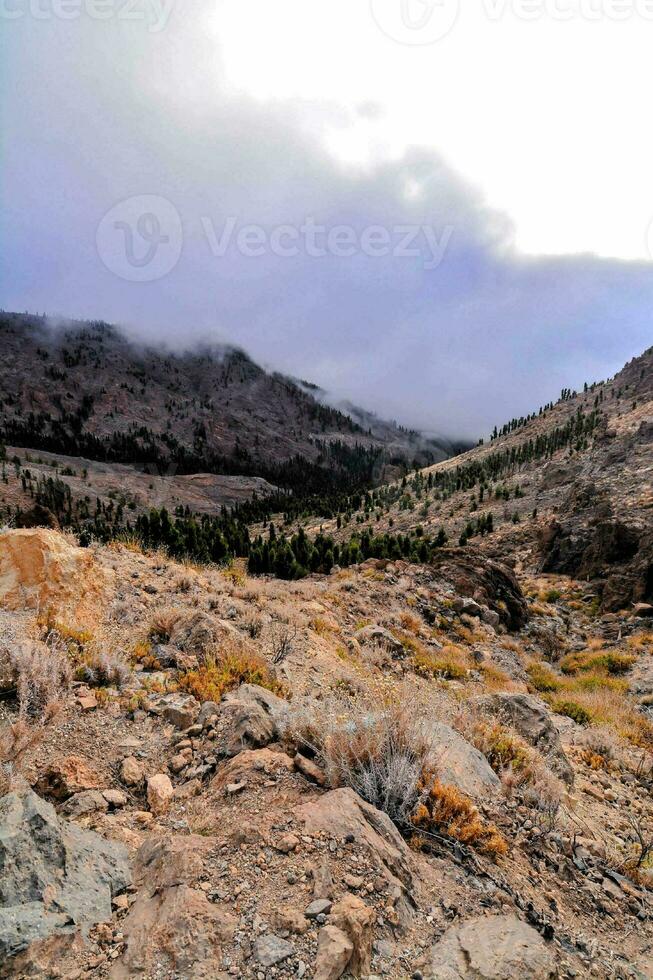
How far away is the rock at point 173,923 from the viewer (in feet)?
7.45

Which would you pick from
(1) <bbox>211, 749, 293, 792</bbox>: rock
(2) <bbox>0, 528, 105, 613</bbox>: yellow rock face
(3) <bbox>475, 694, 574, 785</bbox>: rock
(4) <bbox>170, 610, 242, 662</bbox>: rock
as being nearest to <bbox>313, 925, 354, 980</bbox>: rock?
(1) <bbox>211, 749, 293, 792</bbox>: rock

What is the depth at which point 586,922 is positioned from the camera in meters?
3.24

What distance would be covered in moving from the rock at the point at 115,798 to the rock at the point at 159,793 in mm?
200

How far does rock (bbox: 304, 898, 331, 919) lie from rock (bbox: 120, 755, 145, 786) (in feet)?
6.78

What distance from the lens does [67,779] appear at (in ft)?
12.1

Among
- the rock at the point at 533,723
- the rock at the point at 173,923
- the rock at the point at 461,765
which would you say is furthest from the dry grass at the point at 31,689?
the rock at the point at 533,723

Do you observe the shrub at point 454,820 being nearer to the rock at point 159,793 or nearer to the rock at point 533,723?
the rock at point 159,793

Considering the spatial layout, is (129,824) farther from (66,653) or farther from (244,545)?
(244,545)

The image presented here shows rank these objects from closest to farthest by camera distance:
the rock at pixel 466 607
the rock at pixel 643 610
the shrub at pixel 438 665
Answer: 1. the shrub at pixel 438 665
2. the rock at pixel 466 607
3. the rock at pixel 643 610

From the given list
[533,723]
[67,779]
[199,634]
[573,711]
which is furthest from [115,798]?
[573,711]

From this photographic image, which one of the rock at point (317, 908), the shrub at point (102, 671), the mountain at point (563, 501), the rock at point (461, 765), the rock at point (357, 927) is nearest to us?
the rock at point (357, 927)

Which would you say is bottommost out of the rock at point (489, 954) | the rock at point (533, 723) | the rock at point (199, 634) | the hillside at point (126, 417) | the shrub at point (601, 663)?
the shrub at point (601, 663)

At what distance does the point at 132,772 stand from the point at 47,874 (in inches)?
54.4

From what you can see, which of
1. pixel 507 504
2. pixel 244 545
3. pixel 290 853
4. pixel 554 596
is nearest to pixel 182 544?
pixel 244 545
